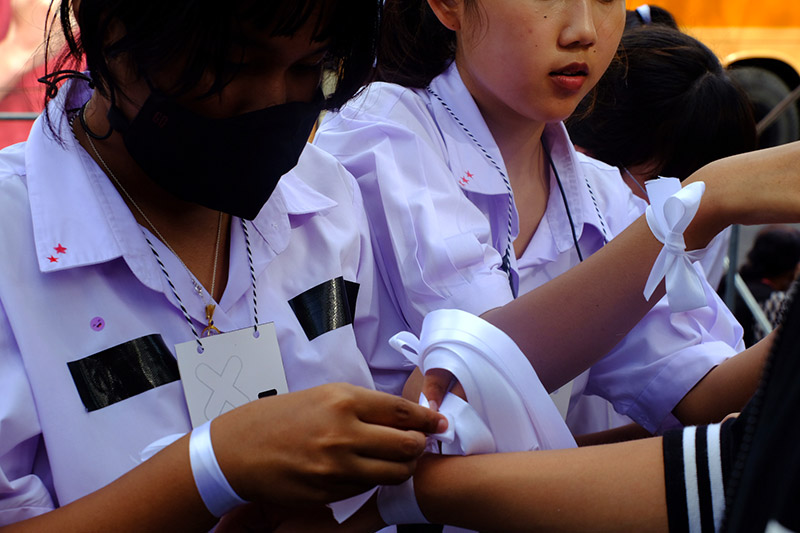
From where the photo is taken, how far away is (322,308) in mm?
1292

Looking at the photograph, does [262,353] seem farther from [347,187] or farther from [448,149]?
[448,149]

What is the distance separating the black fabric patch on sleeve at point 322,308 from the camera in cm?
128

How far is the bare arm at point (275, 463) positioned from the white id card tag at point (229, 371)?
0.55 ft

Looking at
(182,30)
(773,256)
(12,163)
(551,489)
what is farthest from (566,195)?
(773,256)

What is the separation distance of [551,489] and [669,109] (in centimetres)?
132

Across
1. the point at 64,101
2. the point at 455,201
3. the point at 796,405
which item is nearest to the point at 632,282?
the point at 455,201

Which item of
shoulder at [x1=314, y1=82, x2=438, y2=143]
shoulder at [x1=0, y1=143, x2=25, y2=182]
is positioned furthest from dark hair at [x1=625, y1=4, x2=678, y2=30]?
shoulder at [x1=0, y1=143, x2=25, y2=182]

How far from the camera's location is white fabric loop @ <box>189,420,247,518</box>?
3.10ft

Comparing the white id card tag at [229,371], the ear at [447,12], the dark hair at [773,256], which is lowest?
the dark hair at [773,256]

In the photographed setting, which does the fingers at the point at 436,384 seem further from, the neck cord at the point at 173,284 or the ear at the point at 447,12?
the ear at the point at 447,12

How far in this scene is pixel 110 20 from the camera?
3.49 feet

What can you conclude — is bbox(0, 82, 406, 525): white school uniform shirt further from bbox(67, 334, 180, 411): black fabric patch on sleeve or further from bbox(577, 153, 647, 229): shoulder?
bbox(577, 153, 647, 229): shoulder

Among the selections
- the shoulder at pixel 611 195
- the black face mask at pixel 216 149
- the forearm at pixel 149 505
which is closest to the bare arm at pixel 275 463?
the forearm at pixel 149 505

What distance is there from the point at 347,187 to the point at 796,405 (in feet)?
3.34
